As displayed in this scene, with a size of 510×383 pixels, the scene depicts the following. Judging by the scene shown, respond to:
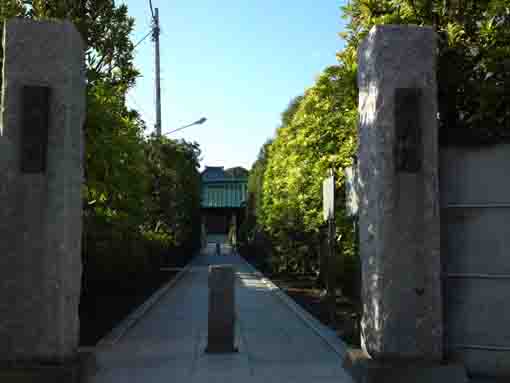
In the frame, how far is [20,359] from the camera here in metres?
6.19

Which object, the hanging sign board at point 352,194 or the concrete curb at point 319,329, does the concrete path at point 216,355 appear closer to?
the concrete curb at point 319,329

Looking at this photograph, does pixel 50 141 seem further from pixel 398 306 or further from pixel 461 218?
pixel 461 218

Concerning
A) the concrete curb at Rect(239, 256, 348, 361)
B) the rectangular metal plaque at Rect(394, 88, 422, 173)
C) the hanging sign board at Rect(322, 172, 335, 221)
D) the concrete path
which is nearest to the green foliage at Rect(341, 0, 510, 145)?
the rectangular metal plaque at Rect(394, 88, 422, 173)

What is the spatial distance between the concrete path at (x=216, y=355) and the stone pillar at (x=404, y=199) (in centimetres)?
107

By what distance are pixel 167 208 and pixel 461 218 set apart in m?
19.6

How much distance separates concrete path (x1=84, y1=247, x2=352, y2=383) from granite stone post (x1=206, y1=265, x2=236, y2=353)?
0.20m

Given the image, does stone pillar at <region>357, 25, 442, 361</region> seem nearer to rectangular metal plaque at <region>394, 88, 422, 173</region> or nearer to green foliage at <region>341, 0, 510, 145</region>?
rectangular metal plaque at <region>394, 88, 422, 173</region>

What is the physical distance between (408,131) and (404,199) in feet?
2.45

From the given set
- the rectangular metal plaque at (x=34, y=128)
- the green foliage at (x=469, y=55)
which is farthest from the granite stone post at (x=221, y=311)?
the green foliage at (x=469, y=55)

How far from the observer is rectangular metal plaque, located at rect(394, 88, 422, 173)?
6.26 meters

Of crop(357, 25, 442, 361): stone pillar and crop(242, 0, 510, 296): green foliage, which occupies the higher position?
crop(242, 0, 510, 296): green foliage

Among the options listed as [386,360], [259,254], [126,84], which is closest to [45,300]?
[386,360]

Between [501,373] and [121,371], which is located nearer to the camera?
[501,373]

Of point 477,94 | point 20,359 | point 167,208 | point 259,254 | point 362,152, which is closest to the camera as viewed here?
point 20,359
